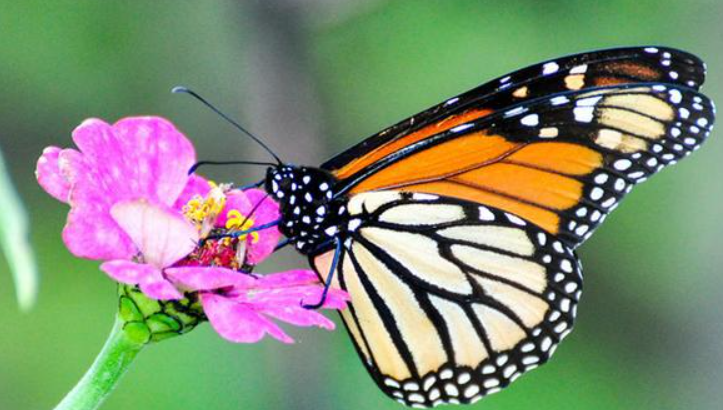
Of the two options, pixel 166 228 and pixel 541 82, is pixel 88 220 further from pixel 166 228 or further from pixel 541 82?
pixel 541 82

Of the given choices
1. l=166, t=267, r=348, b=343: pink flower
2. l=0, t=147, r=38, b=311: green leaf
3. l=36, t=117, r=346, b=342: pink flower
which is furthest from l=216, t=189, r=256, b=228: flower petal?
l=0, t=147, r=38, b=311: green leaf

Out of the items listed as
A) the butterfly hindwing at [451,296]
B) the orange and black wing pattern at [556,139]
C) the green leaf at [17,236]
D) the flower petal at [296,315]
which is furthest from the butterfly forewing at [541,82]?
the green leaf at [17,236]

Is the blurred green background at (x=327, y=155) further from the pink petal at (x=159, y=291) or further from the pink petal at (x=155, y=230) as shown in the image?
the pink petal at (x=159, y=291)

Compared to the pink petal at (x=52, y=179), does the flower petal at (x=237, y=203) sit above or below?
below

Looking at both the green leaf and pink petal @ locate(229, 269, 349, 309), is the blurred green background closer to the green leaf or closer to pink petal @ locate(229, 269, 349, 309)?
pink petal @ locate(229, 269, 349, 309)

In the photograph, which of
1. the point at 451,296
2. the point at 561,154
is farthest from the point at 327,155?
the point at 561,154

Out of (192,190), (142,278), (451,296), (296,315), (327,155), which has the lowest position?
(451,296)
